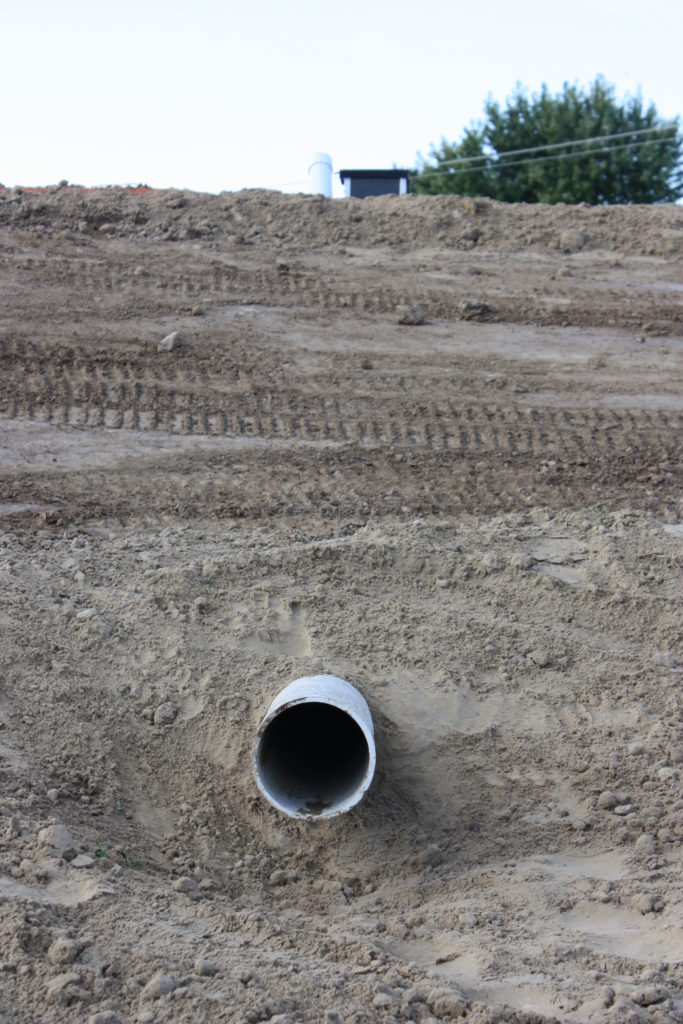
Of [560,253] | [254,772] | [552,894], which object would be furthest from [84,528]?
[560,253]

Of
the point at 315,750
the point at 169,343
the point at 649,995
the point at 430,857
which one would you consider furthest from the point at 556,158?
the point at 649,995

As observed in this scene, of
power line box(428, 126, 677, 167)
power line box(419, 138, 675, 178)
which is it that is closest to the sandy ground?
power line box(428, 126, 677, 167)

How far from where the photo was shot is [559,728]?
495 centimetres

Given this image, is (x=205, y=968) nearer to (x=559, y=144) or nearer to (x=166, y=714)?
(x=166, y=714)

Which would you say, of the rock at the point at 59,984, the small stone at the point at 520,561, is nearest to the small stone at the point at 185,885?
the rock at the point at 59,984

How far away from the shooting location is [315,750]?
5.16 metres

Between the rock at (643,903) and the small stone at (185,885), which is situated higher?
the small stone at (185,885)

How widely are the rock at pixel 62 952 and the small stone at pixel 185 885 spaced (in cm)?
66

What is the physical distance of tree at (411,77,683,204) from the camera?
1249 inches

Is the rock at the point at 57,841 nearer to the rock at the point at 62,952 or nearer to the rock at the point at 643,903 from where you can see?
the rock at the point at 62,952

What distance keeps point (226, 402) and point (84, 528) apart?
208 cm

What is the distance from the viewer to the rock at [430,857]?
4.34m

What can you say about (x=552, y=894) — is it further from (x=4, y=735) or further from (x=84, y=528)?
(x=84, y=528)

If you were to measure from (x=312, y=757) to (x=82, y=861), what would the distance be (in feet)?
4.94
